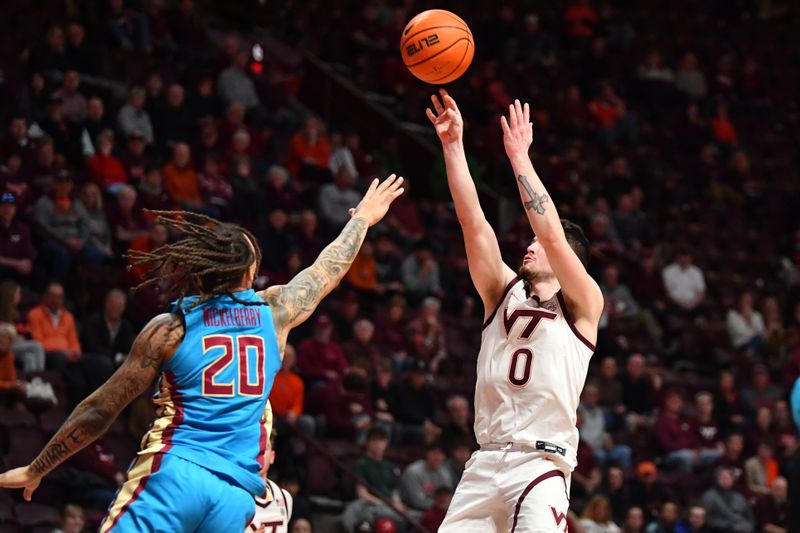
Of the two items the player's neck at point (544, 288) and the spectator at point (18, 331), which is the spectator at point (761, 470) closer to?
the spectator at point (18, 331)

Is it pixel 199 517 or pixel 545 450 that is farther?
pixel 545 450

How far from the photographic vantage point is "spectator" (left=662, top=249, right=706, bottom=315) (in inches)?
741

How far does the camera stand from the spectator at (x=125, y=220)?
13.5 meters

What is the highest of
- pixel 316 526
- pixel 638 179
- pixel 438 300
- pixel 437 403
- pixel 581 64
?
pixel 581 64

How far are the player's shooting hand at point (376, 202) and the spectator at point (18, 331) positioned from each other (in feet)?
20.6

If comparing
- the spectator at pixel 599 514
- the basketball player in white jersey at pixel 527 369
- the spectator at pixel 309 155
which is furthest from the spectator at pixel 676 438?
the basketball player in white jersey at pixel 527 369

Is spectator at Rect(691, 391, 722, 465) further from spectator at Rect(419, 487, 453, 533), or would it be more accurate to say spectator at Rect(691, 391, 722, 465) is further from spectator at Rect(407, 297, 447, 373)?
spectator at Rect(419, 487, 453, 533)

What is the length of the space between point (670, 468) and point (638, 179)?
241 inches

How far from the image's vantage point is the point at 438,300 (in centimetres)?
1623

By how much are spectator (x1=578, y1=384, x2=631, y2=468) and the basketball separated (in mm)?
7909

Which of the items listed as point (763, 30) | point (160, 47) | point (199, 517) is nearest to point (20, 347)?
point (160, 47)

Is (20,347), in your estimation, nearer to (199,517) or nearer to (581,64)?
(199,517)

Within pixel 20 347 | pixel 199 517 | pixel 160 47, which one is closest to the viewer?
pixel 199 517

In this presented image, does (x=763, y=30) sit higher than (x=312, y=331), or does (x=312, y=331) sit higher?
(x=763, y=30)
